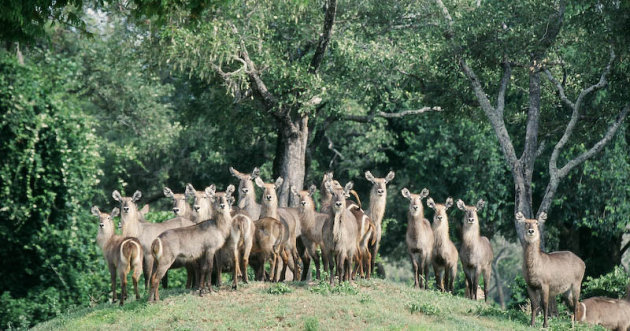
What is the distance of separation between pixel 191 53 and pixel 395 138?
13.7 meters

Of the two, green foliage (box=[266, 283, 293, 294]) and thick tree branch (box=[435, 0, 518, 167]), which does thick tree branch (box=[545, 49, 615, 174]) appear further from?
green foliage (box=[266, 283, 293, 294])

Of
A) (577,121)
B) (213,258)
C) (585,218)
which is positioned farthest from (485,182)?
(213,258)

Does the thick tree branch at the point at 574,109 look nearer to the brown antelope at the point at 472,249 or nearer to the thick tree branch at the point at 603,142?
the thick tree branch at the point at 603,142

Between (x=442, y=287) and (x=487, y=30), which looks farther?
(x=487, y=30)

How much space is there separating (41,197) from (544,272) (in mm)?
11415

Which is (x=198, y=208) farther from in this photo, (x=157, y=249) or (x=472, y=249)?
(x=472, y=249)

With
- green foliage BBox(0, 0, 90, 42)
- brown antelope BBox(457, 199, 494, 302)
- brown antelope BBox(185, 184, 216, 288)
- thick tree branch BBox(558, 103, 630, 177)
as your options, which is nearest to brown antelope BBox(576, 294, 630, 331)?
brown antelope BBox(457, 199, 494, 302)

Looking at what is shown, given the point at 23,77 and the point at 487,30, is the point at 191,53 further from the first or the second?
the point at 487,30

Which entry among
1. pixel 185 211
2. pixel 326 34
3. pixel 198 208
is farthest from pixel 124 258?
pixel 326 34

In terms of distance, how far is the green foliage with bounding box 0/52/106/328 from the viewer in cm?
2031

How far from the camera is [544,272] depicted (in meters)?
15.3

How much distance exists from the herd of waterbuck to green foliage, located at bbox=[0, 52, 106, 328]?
365cm

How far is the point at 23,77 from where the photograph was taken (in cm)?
2078

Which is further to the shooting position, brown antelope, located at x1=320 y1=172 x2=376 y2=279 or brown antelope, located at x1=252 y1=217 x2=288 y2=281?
brown antelope, located at x1=320 y1=172 x2=376 y2=279
